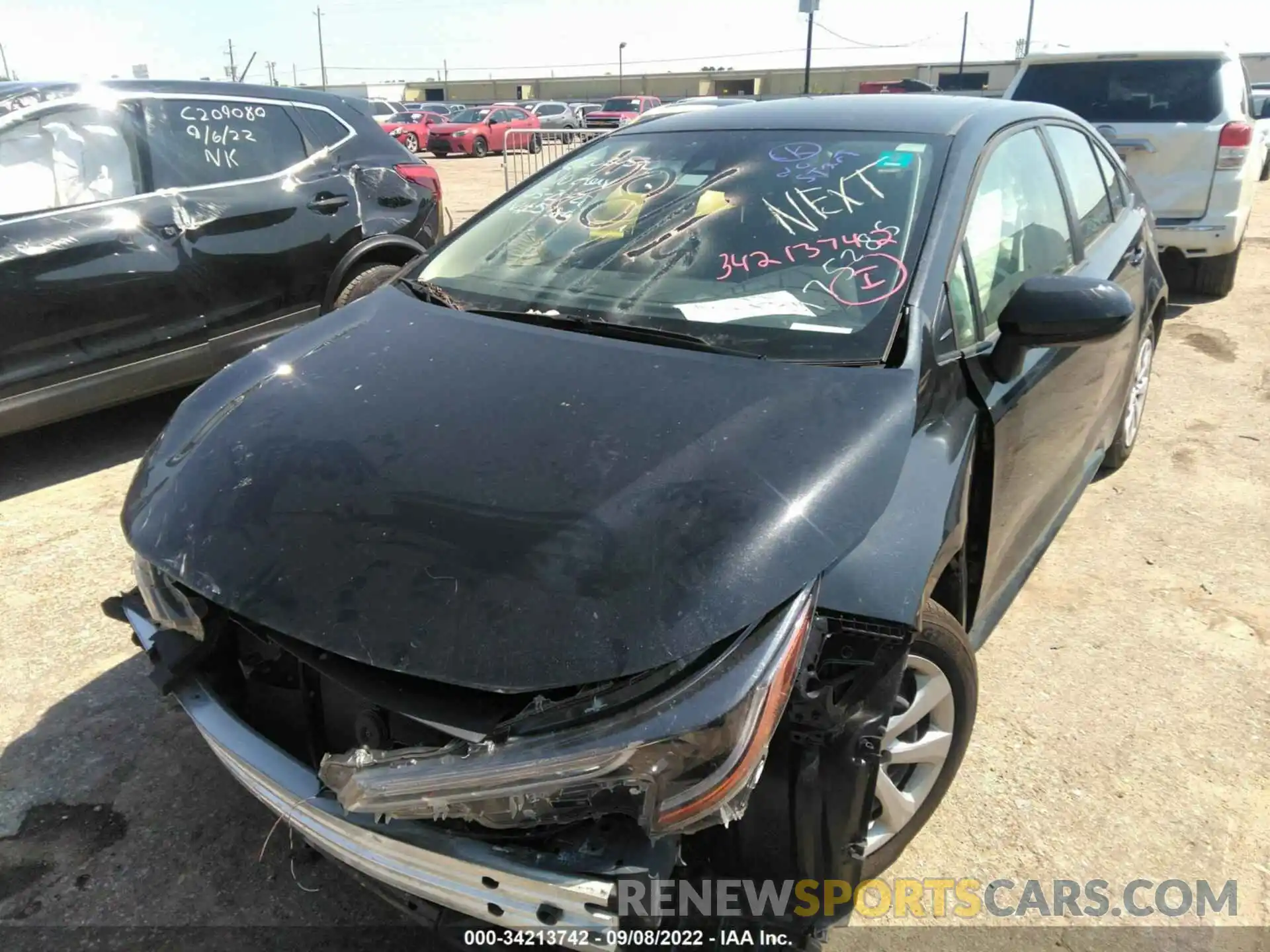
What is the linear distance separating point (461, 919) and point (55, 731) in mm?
1707

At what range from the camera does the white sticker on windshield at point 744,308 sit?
2346 mm

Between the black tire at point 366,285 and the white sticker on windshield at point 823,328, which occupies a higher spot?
the white sticker on windshield at point 823,328

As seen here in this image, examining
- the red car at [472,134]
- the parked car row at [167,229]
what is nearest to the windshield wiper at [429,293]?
the parked car row at [167,229]

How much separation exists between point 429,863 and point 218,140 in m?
4.44

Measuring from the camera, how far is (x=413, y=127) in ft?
99.3

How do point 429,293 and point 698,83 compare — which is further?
point 698,83

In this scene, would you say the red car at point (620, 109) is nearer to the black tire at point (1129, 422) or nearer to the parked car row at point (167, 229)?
the parked car row at point (167, 229)

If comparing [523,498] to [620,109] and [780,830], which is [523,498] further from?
[620,109]

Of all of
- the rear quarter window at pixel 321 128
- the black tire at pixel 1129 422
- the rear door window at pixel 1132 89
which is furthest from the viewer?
the rear door window at pixel 1132 89

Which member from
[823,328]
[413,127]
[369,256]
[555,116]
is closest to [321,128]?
[369,256]

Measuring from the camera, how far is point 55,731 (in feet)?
8.82

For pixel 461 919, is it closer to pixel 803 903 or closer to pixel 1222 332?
pixel 803 903

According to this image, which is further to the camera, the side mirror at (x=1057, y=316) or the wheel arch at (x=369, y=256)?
the wheel arch at (x=369, y=256)

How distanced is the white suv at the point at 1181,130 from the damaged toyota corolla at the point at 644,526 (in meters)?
4.80
